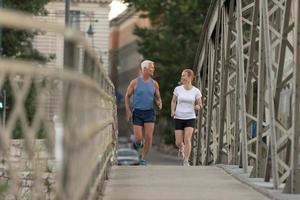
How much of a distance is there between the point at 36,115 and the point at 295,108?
5039 millimetres

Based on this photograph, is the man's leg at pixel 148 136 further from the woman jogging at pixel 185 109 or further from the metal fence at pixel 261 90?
the metal fence at pixel 261 90

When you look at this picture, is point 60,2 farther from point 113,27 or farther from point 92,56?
point 92,56

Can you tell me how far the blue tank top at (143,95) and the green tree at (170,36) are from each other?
104 feet

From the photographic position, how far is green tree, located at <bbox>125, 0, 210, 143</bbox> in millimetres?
47344

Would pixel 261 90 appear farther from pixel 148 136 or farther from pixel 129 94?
pixel 129 94

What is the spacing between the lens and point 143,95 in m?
14.7

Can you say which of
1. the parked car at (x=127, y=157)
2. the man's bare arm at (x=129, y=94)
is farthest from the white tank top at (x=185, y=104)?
the parked car at (x=127, y=157)

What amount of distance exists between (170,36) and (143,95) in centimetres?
3410

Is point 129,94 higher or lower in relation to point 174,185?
higher

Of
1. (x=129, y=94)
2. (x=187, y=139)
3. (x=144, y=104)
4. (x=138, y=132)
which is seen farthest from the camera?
(x=187, y=139)

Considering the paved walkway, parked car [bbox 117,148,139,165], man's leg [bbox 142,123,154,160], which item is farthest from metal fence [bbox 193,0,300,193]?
parked car [bbox 117,148,139,165]

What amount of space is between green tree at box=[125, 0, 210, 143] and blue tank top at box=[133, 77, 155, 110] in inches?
1247

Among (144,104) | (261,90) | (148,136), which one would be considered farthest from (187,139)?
(261,90)

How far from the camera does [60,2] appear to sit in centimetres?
8188
